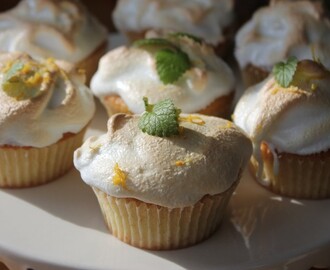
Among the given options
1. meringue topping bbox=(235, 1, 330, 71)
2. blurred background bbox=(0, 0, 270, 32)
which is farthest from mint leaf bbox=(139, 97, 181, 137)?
blurred background bbox=(0, 0, 270, 32)

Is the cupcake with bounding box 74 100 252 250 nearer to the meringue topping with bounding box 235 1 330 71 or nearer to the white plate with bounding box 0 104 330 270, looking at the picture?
the white plate with bounding box 0 104 330 270

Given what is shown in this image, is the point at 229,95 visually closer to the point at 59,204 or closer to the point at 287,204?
the point at 287,204

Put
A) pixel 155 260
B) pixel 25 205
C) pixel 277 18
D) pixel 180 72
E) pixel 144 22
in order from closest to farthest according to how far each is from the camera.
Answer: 1. pixel 155 260
2. pixel 25 205
3. pixel 180 72
4. pixel 277 18
5. pixel 144 22

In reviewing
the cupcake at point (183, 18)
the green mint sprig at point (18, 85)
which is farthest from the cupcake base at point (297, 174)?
the cupcake at point (183, 18)

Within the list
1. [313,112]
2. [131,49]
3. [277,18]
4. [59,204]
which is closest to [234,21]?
[277,18]

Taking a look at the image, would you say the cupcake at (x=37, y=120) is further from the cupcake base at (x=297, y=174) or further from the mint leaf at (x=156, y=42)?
the cupcake base at (x=297, y=174)

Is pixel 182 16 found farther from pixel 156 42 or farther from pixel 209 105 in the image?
pixel 209 105
